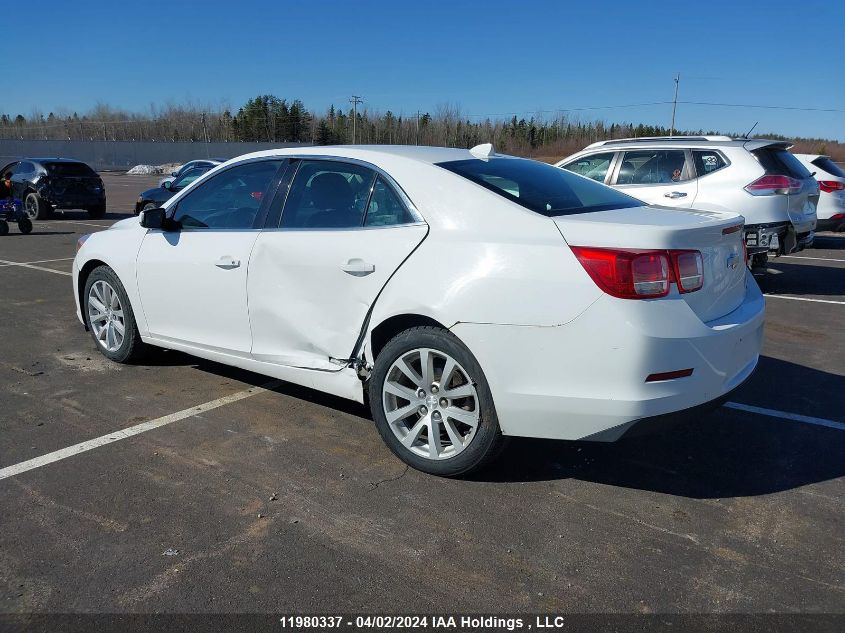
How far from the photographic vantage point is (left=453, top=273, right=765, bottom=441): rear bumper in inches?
122

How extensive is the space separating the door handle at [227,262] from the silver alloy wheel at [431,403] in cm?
135

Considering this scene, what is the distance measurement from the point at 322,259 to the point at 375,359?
0.65 meters

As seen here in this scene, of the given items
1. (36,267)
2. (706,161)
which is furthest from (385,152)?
(36,267)

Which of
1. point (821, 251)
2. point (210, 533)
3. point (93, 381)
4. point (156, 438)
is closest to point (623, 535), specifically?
point (210, 533)

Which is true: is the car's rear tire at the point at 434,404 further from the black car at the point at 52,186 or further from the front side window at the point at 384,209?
the black car at the point at 52,186

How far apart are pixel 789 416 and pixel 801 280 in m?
6.31

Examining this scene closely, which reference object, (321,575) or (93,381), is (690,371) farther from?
(93,381)

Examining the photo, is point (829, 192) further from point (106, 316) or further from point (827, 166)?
point (106, 316)

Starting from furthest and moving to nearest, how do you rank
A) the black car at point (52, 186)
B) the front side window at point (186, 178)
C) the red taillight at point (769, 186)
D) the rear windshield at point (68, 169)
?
1. the rear windshield at point (68, 169)
2. the black car at point (52, 186)
3. the front side window at point (186, 178)
4. the red taillight at point (769, 186)

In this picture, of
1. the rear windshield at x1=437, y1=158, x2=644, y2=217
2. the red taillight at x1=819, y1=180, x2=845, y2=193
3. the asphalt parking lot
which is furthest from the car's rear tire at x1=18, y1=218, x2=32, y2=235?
the red taillight at x1=819, y1=180, x2=845, y2=193

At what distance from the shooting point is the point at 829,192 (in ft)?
43.2

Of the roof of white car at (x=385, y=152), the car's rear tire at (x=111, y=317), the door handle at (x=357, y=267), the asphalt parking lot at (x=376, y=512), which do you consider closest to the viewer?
the asphalt parking lot at (x=376, y=512)

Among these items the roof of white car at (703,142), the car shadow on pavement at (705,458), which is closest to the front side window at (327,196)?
the car shadow on pavement at (705,458)

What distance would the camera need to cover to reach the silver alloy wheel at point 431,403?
3.56m
